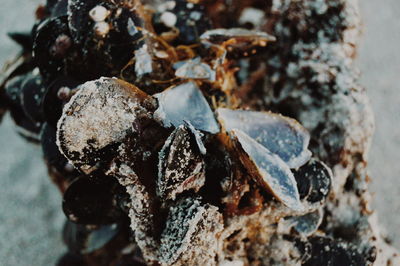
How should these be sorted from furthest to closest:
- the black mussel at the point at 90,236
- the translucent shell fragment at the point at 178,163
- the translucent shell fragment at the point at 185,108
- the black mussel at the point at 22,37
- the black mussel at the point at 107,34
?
1. the black mussel at the point at 22,37
2. the black mussel at the point at 90,236
3. the black mussel at the point at 107,34
4. the translucent shell fragment at the point at 185,108
5. the translucent shell fragment at the point at 178,163

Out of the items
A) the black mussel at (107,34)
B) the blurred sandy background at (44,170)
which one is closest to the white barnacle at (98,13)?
the black mussel at (107,34)

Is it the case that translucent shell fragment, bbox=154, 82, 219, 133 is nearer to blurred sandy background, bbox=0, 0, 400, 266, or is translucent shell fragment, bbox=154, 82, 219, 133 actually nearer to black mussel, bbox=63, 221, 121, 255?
black mussel, bbox=63, 221, 121, 255

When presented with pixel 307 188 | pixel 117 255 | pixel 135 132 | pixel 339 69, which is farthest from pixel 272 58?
pixel 117 255

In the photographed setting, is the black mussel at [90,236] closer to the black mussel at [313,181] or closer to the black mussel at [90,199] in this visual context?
the black mussel at [90,199]

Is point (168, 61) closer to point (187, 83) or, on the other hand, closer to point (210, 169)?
point (187, 83)

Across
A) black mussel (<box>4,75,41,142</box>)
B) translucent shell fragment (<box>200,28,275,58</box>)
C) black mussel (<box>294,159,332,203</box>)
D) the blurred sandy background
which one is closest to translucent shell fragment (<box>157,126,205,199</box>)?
black mussel (<box>294,159,332,203</box>)

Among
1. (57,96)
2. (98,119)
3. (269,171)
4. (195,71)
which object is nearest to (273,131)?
(269,171)
